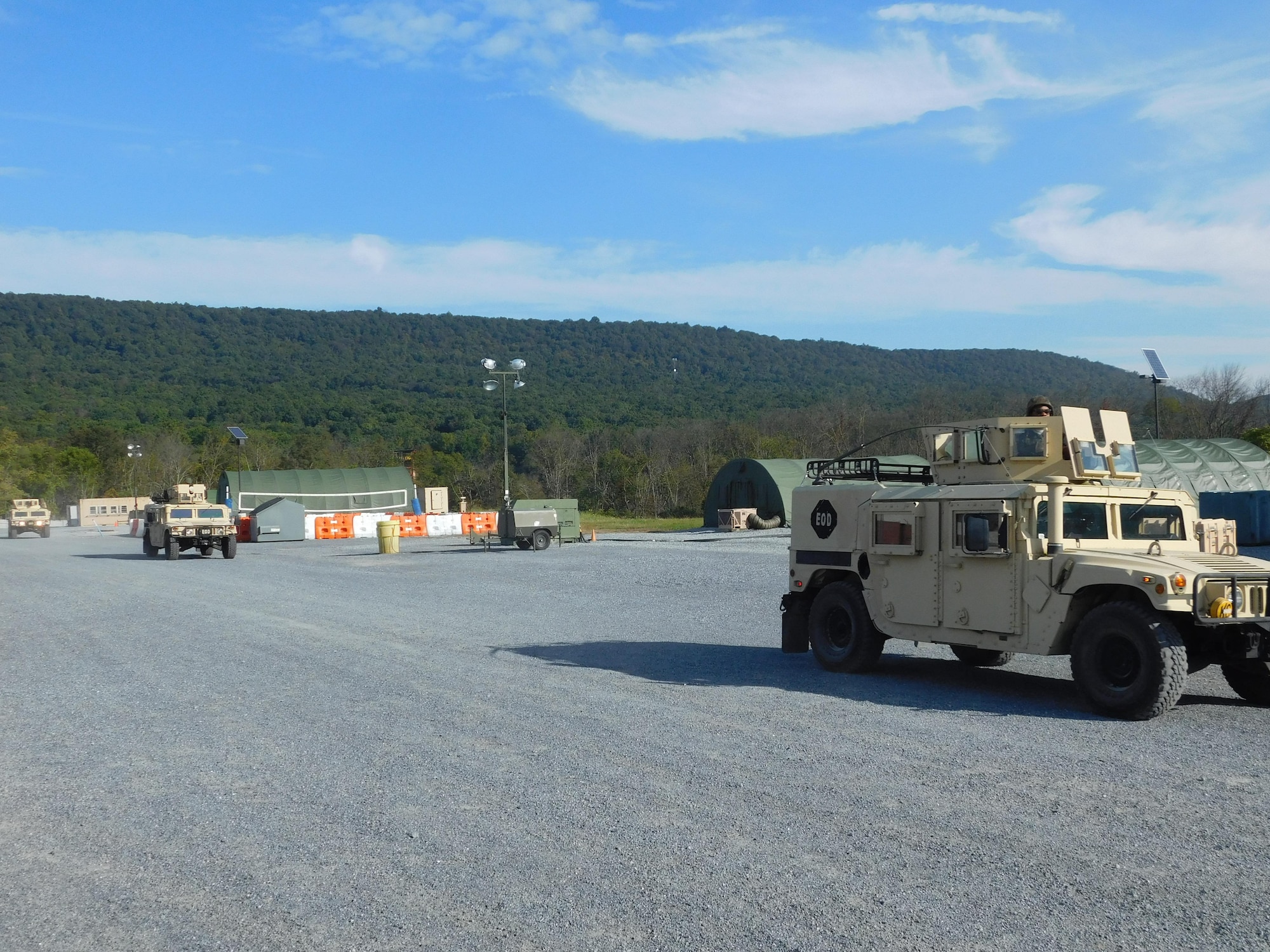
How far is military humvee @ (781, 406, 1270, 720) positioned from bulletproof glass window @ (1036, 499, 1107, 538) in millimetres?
13

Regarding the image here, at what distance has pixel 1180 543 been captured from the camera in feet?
35.4

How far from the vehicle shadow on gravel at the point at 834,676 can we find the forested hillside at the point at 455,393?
199 feet

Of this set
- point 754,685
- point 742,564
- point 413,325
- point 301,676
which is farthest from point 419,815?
point 413,325

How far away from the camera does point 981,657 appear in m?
12.7

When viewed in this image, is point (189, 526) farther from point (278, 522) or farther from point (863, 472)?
point (863, 472)

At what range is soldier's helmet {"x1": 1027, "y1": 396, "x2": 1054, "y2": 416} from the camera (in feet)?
38.6

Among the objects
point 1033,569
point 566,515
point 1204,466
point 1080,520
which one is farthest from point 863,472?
point 1204,466

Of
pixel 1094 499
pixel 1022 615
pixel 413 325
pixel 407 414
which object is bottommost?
pixel 1022 615

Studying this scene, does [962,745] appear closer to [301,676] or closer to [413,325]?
[301,676]

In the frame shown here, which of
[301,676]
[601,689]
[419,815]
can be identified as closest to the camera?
[419,815]

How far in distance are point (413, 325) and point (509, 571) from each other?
15855cm

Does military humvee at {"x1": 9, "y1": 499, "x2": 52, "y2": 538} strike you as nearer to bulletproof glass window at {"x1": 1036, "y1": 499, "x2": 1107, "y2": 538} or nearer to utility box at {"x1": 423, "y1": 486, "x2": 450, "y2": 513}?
utility box at {"x1": 423, "y1": 486, "x2": 450, "y2": 513}

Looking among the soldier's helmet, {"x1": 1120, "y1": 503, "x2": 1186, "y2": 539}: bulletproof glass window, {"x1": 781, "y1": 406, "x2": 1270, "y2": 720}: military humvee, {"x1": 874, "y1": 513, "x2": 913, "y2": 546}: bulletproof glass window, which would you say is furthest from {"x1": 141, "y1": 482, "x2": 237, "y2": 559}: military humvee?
{"x1": 1120, "y1": 503, "x2": 1186, "y2": 539}: bulletproof glass window

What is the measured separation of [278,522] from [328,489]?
1484cm
